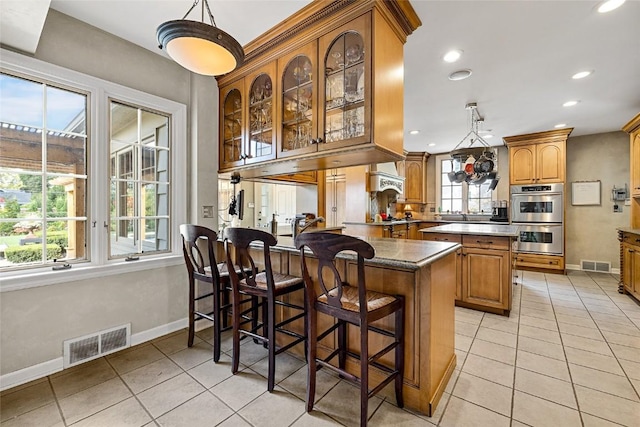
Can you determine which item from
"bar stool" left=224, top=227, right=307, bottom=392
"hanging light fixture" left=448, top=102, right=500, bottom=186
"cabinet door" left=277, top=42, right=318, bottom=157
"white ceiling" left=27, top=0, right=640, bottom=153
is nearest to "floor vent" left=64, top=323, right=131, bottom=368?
"bar stool" left=224, top=227, right=307, bottom=392

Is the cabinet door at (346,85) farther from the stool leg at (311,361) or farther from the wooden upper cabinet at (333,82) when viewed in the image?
the stool leg at (311,361)

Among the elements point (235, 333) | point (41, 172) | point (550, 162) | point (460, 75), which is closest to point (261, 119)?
point (41, 172)

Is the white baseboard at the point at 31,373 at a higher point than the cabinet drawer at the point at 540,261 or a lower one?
lower

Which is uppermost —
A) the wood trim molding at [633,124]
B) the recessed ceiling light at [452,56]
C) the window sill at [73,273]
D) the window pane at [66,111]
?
the recessed ceiling light at [452,56]

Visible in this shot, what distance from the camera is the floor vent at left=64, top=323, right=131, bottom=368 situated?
85.1 inches

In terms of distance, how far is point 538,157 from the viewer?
5449 millimetres

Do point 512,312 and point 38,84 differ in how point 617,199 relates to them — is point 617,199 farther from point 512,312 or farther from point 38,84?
point 38,84

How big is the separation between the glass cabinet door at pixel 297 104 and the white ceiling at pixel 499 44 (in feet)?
1.20

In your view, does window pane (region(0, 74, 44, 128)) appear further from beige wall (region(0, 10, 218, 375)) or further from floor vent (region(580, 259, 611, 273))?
floor vent (region(580, 259, 611, 273))

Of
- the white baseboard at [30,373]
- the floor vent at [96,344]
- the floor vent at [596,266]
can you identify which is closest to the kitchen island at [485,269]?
the floor vent at [96,344]

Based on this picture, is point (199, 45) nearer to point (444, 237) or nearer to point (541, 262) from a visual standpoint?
point (444, 237)

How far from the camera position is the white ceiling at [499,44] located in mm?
2041

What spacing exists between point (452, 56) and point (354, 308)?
250cm

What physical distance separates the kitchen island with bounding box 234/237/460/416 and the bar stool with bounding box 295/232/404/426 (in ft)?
0.24
